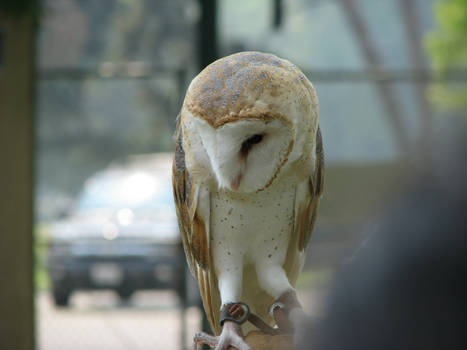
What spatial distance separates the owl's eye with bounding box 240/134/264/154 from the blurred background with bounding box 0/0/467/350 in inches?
69.2

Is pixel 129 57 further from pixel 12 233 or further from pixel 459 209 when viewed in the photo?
pixel 459 209

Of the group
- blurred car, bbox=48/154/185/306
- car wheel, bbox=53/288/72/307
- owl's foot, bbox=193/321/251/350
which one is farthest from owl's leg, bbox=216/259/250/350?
car wheel, bbox=53/288/72/307

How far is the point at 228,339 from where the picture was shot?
1273 mm

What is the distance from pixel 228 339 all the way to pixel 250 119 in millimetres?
432

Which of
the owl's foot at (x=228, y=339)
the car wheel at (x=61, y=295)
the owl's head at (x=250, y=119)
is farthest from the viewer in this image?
the car wheel at (x=61, y=295)

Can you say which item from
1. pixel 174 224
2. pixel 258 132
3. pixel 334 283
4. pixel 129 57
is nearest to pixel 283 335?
pixel 258 132

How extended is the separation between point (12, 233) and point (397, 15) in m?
4.71

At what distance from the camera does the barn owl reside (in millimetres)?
1146

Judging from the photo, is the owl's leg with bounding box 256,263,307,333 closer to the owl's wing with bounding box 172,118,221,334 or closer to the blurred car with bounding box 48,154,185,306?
the owl's wing with bounding box 172,118,221,334

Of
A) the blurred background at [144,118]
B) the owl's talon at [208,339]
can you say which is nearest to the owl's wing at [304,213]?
the owl's talon at [208,339]

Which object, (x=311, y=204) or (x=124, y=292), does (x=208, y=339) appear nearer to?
(x=311, y=204)

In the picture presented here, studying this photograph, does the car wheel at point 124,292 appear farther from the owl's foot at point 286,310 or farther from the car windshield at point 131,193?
the owl's foot at point 286,310

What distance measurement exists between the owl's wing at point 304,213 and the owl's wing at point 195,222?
17 centimetres

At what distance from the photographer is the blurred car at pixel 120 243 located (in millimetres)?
4734
